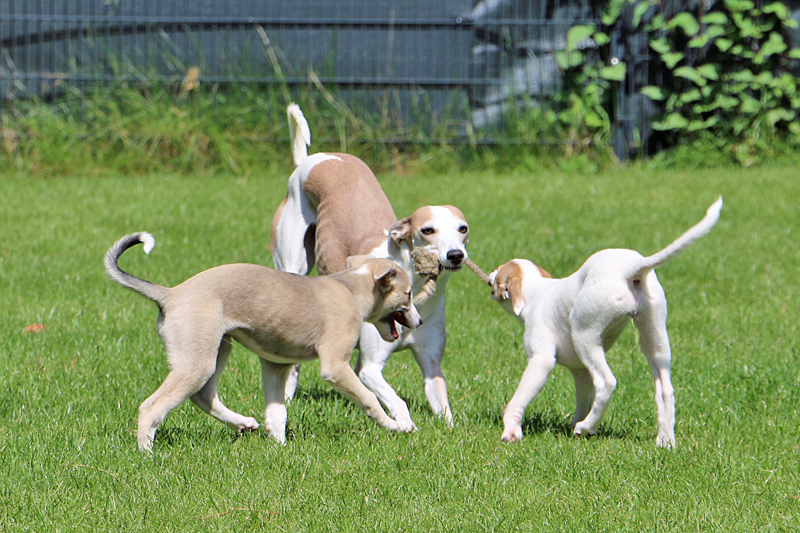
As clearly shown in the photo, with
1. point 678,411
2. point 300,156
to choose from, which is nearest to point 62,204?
point 300,156

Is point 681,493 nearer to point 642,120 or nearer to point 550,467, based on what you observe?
point 550,467

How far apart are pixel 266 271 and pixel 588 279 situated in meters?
1.31

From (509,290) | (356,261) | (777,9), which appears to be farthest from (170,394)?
(777,9)

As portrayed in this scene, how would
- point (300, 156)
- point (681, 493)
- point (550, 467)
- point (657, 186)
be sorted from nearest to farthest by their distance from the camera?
point (681, 493), point (550, 467), point (300, 156), point (657, 186)

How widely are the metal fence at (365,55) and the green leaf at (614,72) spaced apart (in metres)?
0.19

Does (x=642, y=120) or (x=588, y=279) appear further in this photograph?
(x=642, y=120)

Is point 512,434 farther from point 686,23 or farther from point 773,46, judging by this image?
point 773,46

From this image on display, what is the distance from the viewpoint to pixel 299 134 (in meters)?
5.74

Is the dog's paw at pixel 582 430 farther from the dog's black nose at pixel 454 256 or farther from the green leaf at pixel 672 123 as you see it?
the green leaf at pixel 672 123

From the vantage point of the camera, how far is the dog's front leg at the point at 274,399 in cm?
385

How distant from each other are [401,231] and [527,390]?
1.06m

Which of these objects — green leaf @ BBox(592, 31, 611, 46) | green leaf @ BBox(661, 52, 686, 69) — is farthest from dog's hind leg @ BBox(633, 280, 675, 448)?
green leaf @ BBox(592, 31, 611, 46)

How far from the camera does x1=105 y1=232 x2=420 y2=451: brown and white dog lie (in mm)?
3416

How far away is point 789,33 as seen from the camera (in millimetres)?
→ 10844
